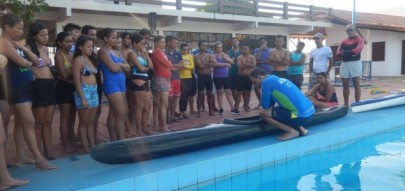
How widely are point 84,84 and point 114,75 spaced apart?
0.45 m

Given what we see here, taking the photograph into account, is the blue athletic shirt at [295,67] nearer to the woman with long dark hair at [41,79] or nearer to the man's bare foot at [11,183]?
the woman with long dark hair at [41,79]

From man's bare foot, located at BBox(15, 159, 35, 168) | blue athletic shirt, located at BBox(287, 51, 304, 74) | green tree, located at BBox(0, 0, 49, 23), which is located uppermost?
green tree, located at BBox(0, 0, 49, 23)

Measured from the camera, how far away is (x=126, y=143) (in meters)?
3.88

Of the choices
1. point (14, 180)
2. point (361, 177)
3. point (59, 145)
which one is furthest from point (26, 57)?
point (361, 177)

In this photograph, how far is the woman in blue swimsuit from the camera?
4656 mm

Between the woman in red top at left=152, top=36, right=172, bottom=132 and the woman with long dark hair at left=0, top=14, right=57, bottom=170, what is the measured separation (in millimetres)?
2268

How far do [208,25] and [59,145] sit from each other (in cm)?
993

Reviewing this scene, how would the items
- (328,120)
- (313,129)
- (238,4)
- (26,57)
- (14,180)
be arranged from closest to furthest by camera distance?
1. (14,180)
2. (26,57)
3. (313,129)
4. (328,120)
5. (238,4)

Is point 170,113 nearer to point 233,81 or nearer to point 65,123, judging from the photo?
point 233,81

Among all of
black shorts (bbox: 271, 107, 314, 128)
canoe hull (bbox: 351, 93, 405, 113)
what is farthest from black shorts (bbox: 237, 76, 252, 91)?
black shorts (bbox: 271, 107, 314, 128)

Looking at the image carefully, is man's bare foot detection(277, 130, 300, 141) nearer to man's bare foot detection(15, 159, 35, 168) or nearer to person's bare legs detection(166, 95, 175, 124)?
person's bare legs detection(166, 95, 175, 124)

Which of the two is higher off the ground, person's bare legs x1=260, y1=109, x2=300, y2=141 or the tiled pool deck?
person's bare legs x1=260, y1=109, x2=300, y2=141

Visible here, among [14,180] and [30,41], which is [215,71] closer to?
[30,41]

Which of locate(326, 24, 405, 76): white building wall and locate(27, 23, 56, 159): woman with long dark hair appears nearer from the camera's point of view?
locate(27, 23, 56, 159): woman with long dark hair
